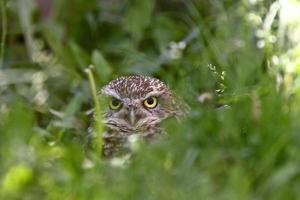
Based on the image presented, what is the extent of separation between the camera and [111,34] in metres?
7.11

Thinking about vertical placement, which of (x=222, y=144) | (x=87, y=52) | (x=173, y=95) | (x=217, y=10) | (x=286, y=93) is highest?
(x=87, y=52)

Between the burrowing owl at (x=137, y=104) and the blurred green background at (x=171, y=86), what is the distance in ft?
0.35

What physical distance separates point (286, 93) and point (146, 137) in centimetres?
76

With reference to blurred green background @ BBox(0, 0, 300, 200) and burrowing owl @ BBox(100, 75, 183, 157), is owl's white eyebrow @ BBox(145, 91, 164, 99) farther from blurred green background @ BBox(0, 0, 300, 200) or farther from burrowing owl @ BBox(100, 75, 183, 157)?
blurred green background @ BBox(0, 0, 300, 200)

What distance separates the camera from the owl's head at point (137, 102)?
565 centimetres

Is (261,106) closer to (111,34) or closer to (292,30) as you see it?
(292,30)

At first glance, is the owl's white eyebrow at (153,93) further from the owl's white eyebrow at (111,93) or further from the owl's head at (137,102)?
the owl's white eyebrow at (111,93)

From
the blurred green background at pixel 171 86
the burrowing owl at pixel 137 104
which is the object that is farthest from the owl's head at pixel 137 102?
the blurred green background at pixel 171 86

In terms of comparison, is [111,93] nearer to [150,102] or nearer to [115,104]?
[115,104]

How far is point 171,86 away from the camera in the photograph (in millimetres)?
5602

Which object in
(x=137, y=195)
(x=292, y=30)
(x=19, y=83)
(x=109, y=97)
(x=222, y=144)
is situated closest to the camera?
(x=137, y=195)

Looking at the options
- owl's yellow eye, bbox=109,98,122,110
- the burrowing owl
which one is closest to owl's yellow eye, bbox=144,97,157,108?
the burrowing owl

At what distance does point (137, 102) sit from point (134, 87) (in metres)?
0.09

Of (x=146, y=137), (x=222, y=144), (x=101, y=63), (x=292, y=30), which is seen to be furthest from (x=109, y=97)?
(x=222, y=144)
